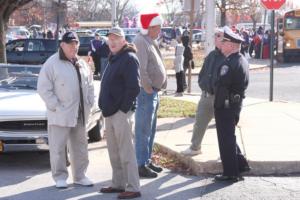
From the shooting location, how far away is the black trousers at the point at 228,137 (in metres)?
6.47

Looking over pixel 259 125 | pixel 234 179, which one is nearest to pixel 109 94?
pixel 234 179

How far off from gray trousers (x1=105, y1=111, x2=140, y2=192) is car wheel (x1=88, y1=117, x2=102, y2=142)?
9.87ft

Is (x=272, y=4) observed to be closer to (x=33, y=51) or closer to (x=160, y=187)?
(x=160, y=187)

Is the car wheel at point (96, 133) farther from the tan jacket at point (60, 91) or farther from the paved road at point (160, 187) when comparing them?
the tan jacket at point (60, 91)

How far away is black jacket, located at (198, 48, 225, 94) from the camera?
6.80 meters

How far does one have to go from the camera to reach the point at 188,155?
24.5 feet

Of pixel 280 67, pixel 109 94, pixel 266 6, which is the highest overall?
pixel 266 6

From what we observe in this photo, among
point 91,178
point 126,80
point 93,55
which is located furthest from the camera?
point 93,55

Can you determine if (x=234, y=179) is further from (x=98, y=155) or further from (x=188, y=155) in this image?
(x=98, y=155)

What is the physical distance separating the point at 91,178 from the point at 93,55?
14660mm

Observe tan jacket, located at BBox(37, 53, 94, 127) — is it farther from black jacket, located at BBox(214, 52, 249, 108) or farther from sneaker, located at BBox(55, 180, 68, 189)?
black jacket, located at BBox(214, 52, 249, 108)

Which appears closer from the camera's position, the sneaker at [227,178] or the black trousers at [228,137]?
the black trousers at [228,137]

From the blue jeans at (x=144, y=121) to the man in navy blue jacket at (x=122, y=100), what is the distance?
679 mm

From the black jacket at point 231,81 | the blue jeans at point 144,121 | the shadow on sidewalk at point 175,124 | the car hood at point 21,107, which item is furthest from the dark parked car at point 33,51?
the black jacket at point 231,81
